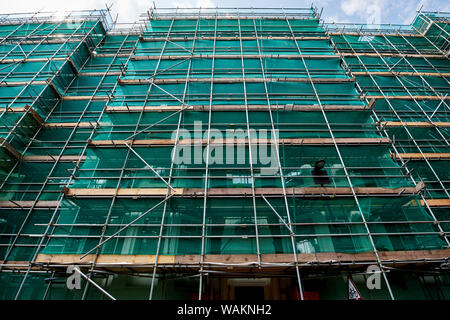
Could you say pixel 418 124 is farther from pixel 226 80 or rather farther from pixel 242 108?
pixel 226 80

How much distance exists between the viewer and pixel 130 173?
779 cm

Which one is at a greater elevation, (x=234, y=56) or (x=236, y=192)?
(x=234, y=56)

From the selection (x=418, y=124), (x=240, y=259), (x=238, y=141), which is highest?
(x=418, y=124)

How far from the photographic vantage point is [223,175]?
7695 mm

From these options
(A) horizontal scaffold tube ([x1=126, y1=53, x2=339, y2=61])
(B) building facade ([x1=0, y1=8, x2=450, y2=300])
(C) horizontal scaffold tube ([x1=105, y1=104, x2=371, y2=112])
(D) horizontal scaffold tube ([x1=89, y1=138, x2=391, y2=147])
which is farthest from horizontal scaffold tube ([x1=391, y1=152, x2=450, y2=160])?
(A) horizontal scaffold tube ([x1=126, y1=53, x2=339, y2=61])

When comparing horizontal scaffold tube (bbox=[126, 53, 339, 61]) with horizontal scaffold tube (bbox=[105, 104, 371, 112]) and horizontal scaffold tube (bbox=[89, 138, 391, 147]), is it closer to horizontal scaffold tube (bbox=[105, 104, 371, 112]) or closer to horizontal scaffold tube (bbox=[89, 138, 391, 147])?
horizontal scaffold tube (bbox=[105, 104, 371, 112])

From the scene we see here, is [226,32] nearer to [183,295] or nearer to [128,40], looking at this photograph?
[128,40]

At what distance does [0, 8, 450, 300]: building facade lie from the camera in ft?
20.5

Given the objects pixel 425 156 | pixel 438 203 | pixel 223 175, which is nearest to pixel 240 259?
pixel 223 175

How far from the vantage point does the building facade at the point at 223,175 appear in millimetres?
6250

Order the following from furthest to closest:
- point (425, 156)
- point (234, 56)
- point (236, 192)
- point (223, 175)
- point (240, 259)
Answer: point (234, 56) → point (425, 156) → point (223, 175) → point (236, 192) → point (240, 259)

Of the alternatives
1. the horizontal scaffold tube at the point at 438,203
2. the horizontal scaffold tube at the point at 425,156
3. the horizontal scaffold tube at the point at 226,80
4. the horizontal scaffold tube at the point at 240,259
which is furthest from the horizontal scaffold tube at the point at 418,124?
the horizontal scaffold tube at the point at 240,259
